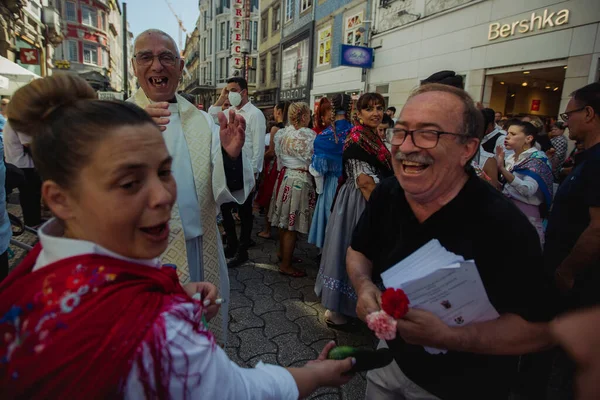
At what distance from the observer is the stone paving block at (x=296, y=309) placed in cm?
318

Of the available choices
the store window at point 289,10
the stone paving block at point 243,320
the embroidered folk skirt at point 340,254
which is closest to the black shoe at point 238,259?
the stone paving block at point 243,320

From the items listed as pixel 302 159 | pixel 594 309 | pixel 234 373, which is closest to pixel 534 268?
pixel 594 309

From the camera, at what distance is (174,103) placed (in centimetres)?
205

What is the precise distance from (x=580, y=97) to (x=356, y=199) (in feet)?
5.72

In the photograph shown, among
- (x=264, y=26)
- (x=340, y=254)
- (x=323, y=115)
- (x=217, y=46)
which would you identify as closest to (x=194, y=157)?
(x=340, y=254)

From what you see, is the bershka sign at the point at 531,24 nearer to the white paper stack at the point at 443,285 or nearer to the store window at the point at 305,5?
the white paper stack at the point at 443,285

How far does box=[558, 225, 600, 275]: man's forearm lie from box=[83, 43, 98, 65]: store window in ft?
149

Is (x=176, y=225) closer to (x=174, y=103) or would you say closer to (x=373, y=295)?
(x=174, y=103)

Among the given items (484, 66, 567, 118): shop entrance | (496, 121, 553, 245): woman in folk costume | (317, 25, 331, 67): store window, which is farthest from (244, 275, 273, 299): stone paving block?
(317, 25, 331, 67): store window

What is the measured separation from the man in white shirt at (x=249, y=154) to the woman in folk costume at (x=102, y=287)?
3388 mm

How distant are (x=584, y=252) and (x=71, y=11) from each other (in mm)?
47234

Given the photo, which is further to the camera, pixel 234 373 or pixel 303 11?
pixel 303 11

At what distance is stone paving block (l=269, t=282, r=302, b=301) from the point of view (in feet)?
11.5

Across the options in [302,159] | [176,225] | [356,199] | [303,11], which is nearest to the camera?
[176,225]
